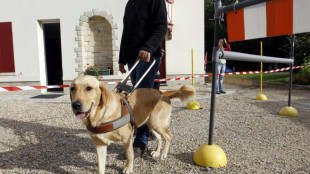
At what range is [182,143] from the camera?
3.21 m

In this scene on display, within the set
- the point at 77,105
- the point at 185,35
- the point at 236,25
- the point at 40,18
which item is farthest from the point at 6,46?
the point at 236,25

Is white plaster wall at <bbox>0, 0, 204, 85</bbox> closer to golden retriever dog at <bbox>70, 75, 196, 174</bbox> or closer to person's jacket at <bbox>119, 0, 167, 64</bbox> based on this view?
person's jacket at <bbox>119, 0, 167, 64</bbox>

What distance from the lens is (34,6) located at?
8562 millimetres

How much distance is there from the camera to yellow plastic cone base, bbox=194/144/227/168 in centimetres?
240

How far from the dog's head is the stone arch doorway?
6943mm

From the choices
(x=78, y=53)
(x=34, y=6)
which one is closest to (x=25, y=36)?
(x=34, y=6)

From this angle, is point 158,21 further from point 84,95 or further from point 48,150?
point 48,150

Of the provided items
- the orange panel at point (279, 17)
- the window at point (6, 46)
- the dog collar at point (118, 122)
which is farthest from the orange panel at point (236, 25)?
the window at point (6, 46)

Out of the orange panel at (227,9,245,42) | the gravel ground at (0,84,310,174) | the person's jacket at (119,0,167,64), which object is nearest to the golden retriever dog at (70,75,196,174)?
the gravel ground at (0,84,310,174)

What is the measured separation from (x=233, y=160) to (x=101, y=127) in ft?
5.40

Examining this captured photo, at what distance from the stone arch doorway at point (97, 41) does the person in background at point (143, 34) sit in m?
6.11

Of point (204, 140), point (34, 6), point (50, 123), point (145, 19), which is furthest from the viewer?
point (34, 6)

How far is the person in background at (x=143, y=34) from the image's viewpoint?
2666 millimetres

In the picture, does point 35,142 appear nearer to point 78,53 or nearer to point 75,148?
point 75,148
